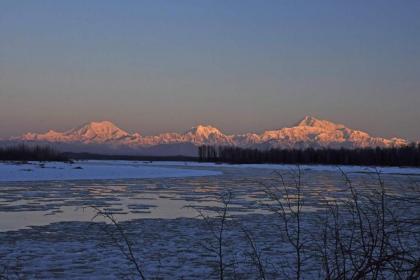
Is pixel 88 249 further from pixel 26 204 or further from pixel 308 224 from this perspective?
pixel 26 204

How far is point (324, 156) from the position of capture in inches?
5212

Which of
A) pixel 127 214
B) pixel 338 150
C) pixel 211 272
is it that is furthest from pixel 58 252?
pixel 338 150

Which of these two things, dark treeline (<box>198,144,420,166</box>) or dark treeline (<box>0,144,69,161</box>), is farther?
dark treeline (<box>198,144,420,166</box>)

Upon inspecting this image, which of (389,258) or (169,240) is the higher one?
(389,258)

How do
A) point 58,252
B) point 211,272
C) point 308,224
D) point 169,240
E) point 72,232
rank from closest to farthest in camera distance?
point 211,272 < point 58,252 < point 169,240 < point 72,232 < point 308,224

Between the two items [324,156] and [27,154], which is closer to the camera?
[27,154]

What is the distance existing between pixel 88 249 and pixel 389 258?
7733 millimetres

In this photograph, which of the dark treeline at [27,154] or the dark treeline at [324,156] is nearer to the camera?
the dark treeline at [27,154]

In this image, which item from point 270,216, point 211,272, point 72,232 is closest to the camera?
point 211,272

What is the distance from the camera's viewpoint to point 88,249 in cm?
982

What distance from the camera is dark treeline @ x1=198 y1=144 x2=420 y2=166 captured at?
112m

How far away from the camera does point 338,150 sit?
13350 cm

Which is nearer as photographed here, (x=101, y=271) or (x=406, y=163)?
(x=101, y=271)

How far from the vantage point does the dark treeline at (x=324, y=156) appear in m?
112
